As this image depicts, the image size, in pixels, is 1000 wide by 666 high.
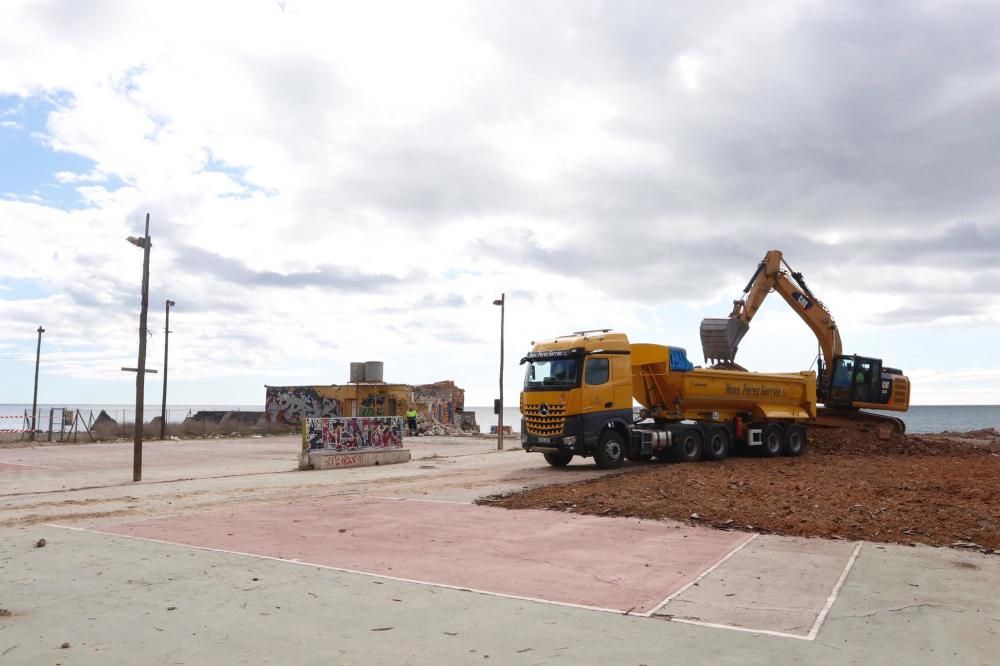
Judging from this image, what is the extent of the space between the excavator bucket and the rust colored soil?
5.10 metres

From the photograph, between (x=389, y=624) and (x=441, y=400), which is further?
(x=441, y=400)

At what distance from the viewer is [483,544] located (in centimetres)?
1080

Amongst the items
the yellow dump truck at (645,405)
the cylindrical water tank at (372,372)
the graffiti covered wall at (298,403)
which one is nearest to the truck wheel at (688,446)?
the yellow dump truck at (645,405)

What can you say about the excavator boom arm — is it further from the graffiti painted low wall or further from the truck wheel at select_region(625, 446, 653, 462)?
the graffiti painted low wall

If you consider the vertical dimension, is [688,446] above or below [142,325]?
below

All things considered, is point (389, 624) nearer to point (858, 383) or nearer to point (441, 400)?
point (858, 383)

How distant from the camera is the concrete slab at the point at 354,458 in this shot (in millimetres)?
24453

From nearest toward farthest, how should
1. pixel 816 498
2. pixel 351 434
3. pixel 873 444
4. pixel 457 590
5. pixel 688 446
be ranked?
pixel 457 590, pixel 816 498, pixel 688 446, pixel 351 434, pixel 873 444

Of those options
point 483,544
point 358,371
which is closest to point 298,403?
point 358,371

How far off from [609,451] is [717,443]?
4.93 metres

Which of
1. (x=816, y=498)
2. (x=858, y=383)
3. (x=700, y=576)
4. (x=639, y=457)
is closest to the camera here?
(x=700, y=576)

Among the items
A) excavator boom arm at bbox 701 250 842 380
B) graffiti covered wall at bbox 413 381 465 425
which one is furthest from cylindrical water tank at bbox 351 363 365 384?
excavator boom arm at bbox 701 250 842 380

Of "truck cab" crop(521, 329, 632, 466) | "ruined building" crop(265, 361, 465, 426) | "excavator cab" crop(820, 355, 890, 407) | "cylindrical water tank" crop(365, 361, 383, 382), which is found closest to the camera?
"truck cab" crop(521, 329, 632, 466)

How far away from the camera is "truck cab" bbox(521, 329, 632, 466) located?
2080cm
